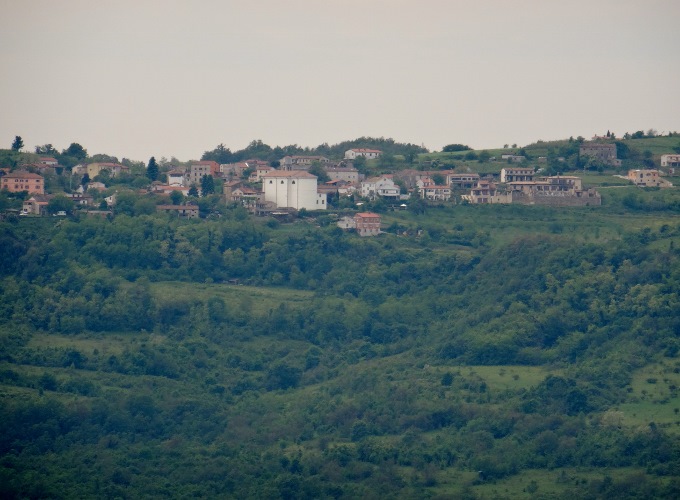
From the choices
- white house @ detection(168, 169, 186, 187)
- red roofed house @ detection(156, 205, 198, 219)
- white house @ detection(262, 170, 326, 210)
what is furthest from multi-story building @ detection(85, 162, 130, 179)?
white house @ detection(262, 170, 326, 210)

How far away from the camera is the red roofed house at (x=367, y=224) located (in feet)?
268

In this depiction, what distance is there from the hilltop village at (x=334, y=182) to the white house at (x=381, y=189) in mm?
47

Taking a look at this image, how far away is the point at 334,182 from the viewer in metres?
91.1

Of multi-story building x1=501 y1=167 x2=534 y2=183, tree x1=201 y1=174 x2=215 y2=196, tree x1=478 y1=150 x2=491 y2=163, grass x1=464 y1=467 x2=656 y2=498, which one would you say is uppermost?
tree x1=478 y1=150 x2=491 y2=163

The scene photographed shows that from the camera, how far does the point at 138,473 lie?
5994 centimetres

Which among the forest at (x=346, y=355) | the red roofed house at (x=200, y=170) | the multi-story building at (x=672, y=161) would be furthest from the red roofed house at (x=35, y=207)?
the multi-story building at (x=672, y=161)

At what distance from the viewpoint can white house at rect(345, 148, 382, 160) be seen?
3939 inches

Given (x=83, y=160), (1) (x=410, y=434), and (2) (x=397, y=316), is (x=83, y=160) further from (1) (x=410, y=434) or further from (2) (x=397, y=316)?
(1) (x=410, y=434)

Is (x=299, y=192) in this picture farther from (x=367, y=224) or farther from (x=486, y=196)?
(x=486, y=196)

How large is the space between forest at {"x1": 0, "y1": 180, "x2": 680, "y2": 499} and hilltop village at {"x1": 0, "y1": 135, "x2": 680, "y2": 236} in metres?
1.94

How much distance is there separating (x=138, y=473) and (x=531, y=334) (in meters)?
17.8

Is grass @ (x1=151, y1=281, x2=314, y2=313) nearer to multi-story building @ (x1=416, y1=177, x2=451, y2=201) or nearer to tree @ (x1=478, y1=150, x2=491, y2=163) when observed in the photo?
multi-story building @ (x1=416, y1=177, x2=451, y2=201)

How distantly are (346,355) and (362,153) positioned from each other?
29869mm

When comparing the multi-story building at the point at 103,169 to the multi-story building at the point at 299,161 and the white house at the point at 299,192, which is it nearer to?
the multi-story building at the point at 299,161
